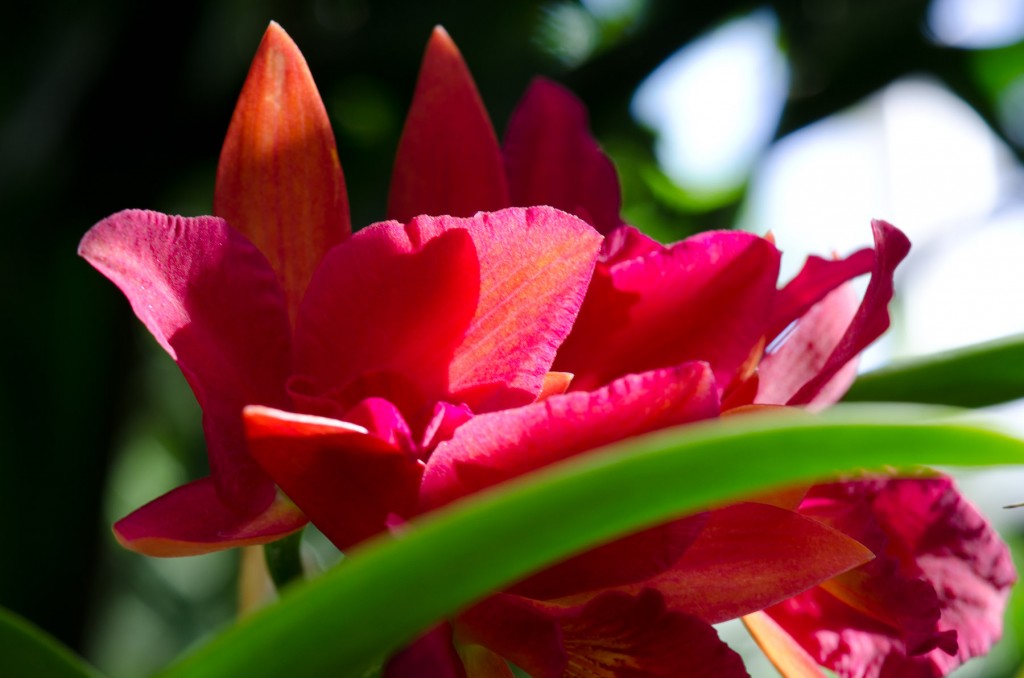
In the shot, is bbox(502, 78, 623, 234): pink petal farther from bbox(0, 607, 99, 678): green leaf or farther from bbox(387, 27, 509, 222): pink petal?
bbox(0, 607, 99, 678): green leaf

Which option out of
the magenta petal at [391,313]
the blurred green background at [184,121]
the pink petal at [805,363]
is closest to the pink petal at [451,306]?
the magenta petal at [391,313]

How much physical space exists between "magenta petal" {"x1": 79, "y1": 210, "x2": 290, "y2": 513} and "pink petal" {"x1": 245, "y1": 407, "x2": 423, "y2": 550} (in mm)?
18

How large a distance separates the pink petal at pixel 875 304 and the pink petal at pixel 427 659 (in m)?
0.15

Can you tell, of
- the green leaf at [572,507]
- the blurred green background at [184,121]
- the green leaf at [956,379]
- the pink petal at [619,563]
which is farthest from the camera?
the blurred green background at [184,121]

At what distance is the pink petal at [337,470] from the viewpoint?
11.1 inches

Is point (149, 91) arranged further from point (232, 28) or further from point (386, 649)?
point (386, 649)

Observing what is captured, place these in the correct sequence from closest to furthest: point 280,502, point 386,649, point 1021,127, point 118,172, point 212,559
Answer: point 386,649 < point 280,502 < point 118,172 < point 1021,127 < point 212,559

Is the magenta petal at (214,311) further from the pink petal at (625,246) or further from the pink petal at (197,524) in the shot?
the pink petal at (625,246)

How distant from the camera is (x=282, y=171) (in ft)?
1.26

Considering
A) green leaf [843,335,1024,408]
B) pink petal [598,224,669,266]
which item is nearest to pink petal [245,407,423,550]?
pink petal [598,224,669,266]

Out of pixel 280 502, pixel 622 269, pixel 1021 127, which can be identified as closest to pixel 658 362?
pixel 622 269

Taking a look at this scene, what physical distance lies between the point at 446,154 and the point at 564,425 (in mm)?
182

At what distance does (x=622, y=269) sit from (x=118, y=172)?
101cm

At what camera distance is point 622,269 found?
337mm
